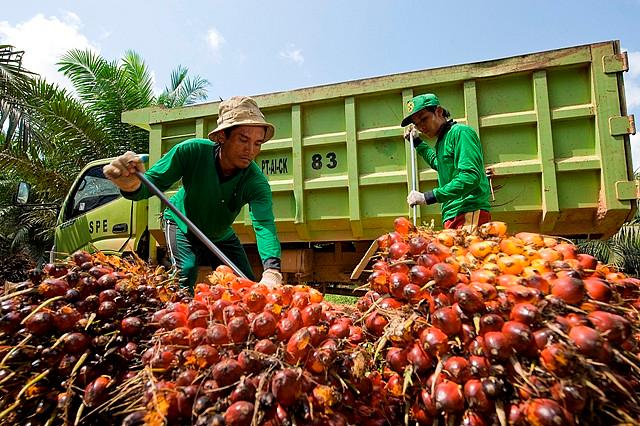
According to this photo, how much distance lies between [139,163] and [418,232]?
1654 mm

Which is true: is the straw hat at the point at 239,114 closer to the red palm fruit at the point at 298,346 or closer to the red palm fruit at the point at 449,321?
the red palm fruit at the point at 298,346

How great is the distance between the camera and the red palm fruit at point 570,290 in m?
0.99

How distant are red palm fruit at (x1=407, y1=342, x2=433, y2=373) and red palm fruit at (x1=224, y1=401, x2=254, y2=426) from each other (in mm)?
391

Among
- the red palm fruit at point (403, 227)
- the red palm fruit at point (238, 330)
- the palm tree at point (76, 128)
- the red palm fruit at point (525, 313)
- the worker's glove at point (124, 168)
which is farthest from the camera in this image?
the palm tree at point (76, 128)

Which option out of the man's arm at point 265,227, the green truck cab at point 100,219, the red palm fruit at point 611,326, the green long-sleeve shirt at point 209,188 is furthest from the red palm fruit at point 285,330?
the green truck cab at point 100,219

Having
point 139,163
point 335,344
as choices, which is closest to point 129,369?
point 335,344

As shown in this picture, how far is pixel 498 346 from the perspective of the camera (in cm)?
95

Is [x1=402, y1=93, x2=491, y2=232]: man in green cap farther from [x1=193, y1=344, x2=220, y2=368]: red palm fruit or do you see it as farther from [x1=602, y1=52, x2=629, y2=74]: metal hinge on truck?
[x1=193, y1=344, x2=220, y2=368]: red palm fruit

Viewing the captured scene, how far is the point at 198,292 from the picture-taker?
1372 millimetres

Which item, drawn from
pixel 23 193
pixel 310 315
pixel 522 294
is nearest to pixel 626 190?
pixel 522 294

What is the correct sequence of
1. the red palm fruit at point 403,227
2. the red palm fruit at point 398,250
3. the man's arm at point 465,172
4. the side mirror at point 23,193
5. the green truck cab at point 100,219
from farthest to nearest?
1. the green truck cab at point 100,219
2. the side mirror at point 23,193
3. the man's arm at point 465,172
4. the red palm fruit at point 403,227
5. the red palm fruit at point 398,250

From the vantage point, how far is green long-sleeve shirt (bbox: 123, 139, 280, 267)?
9.02ft

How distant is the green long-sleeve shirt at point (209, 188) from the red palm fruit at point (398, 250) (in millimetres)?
1434

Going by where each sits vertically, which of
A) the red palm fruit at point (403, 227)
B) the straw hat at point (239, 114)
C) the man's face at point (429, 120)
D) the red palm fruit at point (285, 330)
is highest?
the man's face at point (429, 120)
